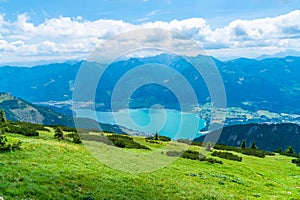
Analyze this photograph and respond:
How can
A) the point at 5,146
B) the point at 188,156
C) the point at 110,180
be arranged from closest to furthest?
1. the point at 110,180
2. the point at 5,146
3. the point at 188,156

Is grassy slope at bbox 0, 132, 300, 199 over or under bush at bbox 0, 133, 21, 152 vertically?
under

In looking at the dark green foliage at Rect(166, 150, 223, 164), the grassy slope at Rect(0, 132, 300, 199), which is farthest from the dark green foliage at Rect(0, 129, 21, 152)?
the dark green foliage at Rect(166, 150, 223, 164)

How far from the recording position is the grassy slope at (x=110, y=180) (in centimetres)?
1894

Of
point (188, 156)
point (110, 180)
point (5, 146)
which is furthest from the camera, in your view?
point (188, 156)

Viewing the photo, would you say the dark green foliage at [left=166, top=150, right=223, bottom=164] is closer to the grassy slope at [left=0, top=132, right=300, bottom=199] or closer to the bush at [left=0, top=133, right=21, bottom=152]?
the grassy slope at [left=0, top=132, right=300, bottom=199]

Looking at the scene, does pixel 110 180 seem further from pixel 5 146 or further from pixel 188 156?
pixel 188 156

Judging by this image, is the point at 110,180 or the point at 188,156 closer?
the point at 110,180

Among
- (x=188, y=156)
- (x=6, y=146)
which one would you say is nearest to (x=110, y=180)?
(x=6, y=146)

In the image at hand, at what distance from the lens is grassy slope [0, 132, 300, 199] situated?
18.9 meters

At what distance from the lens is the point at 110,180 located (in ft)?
76.0

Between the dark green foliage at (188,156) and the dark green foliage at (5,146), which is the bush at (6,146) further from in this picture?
the dark green foliage at (188,156)

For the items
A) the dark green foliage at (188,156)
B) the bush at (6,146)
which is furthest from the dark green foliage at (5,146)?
the dark green foliage at (188,156)

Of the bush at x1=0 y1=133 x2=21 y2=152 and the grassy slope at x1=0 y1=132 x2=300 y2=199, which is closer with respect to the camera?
the grassy slope at x1=0 y1=132 x2=300 y2=199

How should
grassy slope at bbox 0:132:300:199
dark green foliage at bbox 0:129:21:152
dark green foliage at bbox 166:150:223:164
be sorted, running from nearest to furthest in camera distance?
1. grassy slope at bbox 0:132:300:199
2. dark green foliage at bbox 0:129:21:152
3. dark green foliage at bbox 166:150:223:164
